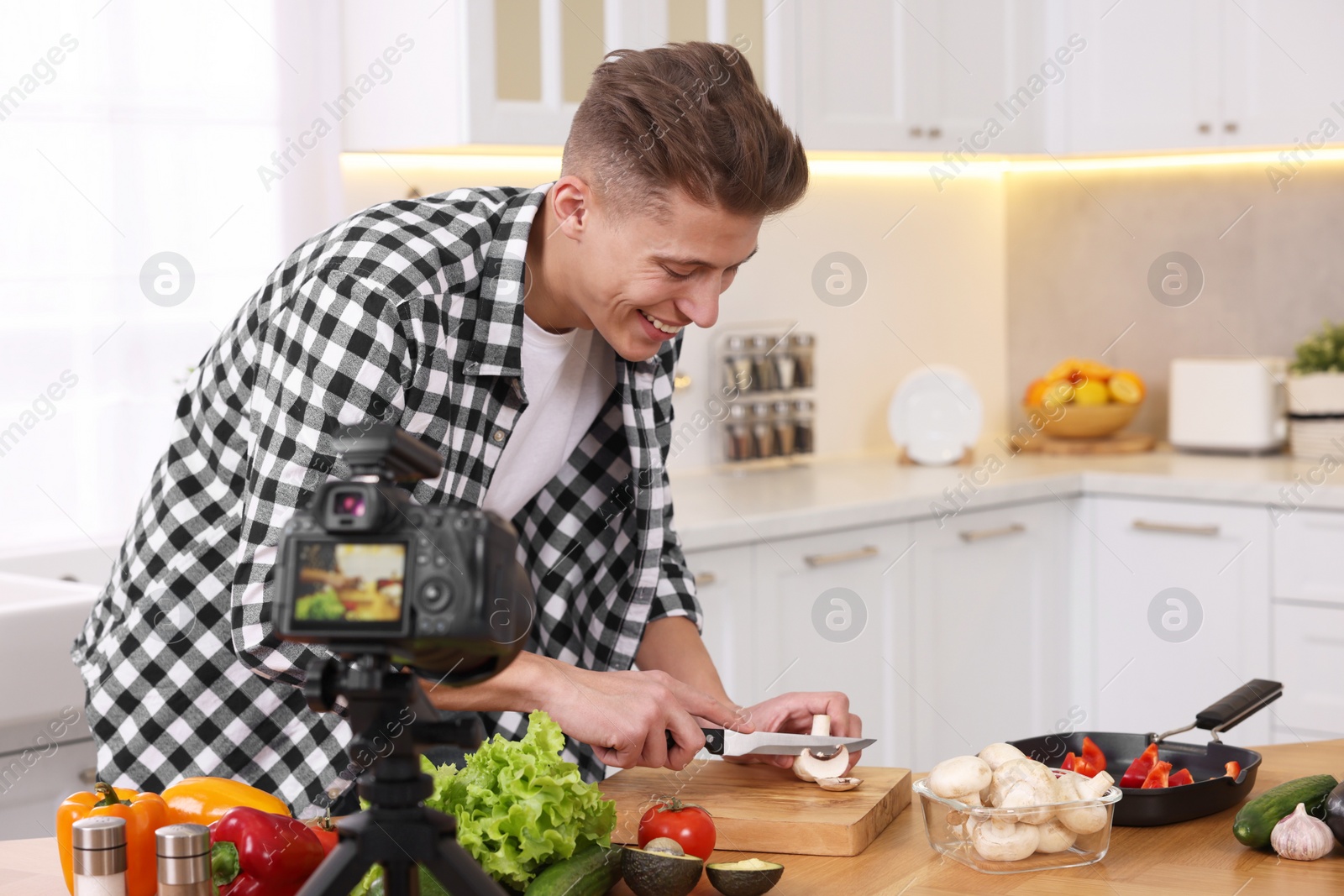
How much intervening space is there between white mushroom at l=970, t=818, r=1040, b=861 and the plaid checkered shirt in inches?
23.2

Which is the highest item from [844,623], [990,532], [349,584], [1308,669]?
[349,584]

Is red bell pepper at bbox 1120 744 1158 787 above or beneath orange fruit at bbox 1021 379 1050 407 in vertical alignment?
beneath

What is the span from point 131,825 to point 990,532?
7.65 ft

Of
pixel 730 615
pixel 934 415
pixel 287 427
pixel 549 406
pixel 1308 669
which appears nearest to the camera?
pixel 287 427

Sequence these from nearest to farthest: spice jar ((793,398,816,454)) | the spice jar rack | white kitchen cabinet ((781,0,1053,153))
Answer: white kitchen cabinet ((781,0,1053,153)) → the spice jar rack → spice jar ((793,398,816,454))

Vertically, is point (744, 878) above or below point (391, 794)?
below

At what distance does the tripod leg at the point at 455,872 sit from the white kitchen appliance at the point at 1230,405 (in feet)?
9.98

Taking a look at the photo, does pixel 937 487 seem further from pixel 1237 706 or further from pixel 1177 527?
pixel 1237 706

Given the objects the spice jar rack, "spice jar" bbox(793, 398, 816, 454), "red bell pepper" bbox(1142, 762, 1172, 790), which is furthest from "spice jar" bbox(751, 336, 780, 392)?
"red bell pepper" bbox(1142, 762, 1172, 790)

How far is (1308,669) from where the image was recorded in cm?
296

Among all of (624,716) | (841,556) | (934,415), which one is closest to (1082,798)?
(624,716)

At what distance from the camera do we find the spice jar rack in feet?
10.8

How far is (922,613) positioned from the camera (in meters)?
3.00

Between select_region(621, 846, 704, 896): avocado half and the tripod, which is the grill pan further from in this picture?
the tripod
